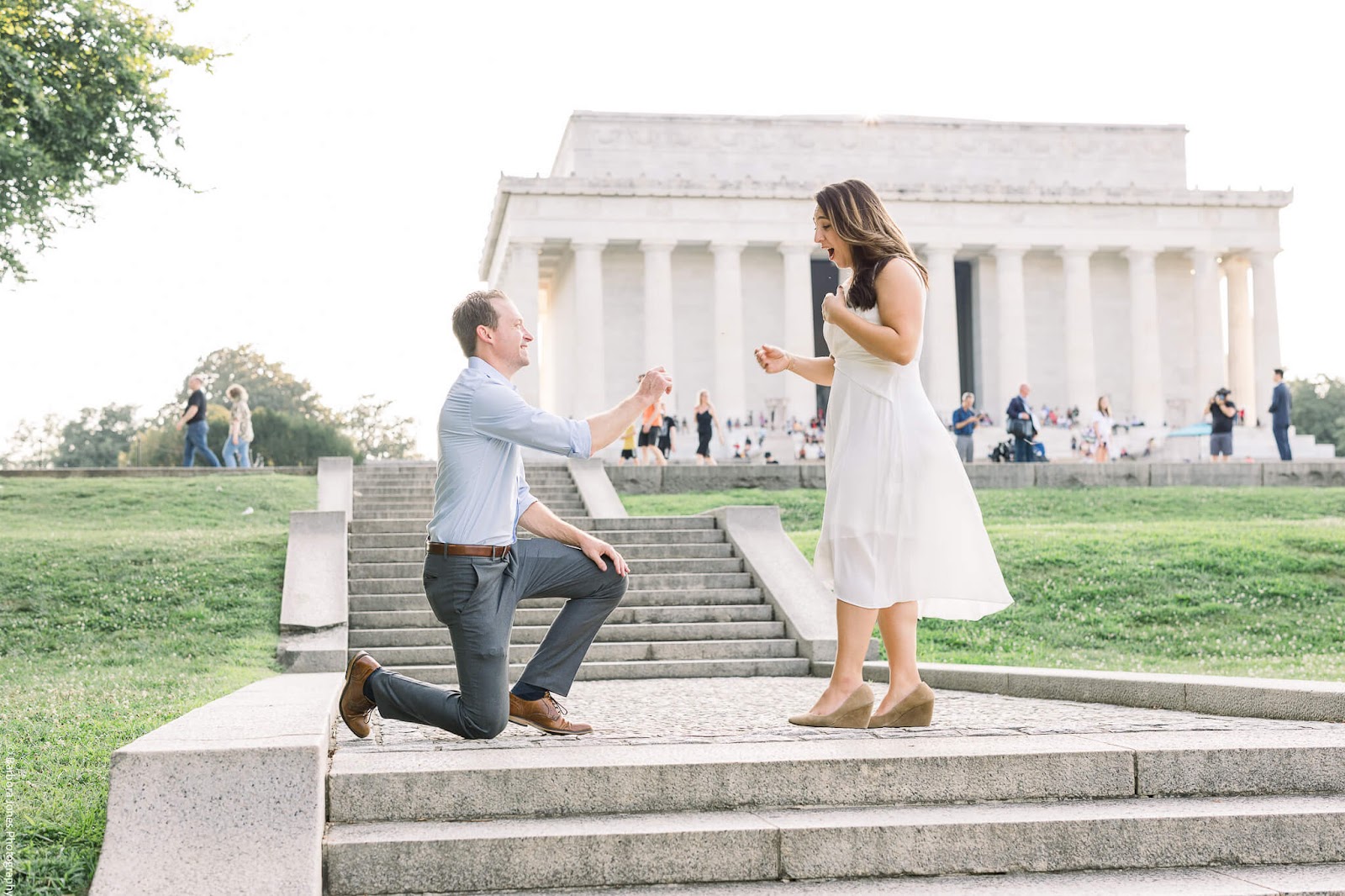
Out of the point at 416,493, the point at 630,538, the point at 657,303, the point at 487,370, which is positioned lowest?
the point at 630,538

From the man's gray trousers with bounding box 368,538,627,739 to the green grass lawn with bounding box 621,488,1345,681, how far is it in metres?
5.92

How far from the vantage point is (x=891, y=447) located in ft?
20.4

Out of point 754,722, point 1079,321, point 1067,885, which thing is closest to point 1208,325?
point 1079,321

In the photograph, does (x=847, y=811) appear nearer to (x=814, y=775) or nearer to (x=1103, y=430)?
(x=814, y=775)

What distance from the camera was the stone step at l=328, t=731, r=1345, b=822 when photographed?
4988 millimetres

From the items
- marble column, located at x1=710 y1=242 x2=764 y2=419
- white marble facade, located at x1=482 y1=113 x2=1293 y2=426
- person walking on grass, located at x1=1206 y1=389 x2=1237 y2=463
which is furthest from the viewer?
marble column, located at x1=710 y1=242 x2=764 y2=419

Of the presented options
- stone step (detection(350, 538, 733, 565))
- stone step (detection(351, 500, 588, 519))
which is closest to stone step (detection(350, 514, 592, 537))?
stone step (detection(350, 538, 733, 565))

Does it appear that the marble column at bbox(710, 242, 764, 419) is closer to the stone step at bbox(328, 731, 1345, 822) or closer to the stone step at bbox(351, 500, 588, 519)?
the stone step at bbox(351, 500, 588, 519)

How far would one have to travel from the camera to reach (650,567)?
12875 mm

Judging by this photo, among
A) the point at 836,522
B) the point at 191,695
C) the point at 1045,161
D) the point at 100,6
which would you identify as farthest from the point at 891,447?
the point at 1045,161

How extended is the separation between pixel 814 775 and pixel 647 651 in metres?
5.87

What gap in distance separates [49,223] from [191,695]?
44.2 feet

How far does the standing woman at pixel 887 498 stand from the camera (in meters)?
6.14

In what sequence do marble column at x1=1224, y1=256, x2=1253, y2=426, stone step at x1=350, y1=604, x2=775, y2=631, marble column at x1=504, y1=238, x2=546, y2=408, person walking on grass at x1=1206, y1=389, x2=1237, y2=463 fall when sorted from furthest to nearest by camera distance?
1. marble column at x1=1224, y1=256, x2=1253, y2=426
2. marble column at x1=504, y1=238, x2=546, y2=408
3. person walking on grass at x1=1206, y1=389, x2=1237, y2=463
4. stone step at x1=350, y1=604, x2=775, y2=631
